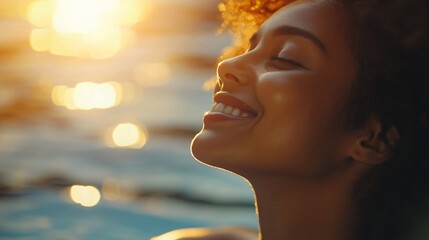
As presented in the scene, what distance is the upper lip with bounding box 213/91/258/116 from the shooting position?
1.28m

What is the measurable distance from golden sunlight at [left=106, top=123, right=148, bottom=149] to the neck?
163cm

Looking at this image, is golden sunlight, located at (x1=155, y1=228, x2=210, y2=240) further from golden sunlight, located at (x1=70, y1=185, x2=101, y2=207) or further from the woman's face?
golden sunlight, located at (x1=70, y1=185, x2=101, y2=207)

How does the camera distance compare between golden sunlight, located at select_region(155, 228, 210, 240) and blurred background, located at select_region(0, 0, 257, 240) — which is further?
blurred background, located at select_region(0, 0, 257, 240)

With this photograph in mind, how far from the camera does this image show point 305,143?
4.15 feet

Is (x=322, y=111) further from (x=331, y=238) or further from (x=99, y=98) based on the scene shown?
(x=99, y=98)

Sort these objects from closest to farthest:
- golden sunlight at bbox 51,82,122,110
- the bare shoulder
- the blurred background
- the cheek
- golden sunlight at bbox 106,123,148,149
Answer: the cheek → the bare shoulder → the blurred background → golden sunlight at bbox 106,123,148,149 → golden sunlight at bbox 51,82,122,110

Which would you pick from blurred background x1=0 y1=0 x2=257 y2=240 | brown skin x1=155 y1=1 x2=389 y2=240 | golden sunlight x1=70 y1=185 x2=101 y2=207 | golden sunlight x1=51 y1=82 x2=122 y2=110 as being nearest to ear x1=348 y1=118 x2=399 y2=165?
brown skin x1=155 y1=1 x2=389 y2=240

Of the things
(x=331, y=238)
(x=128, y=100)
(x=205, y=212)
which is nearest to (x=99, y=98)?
(x=128, y=100)

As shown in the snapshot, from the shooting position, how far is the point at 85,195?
8.93 feet

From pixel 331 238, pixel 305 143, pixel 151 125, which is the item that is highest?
pixel 151 125

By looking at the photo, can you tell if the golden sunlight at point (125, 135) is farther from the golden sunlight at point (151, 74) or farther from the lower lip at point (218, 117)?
the lower lip at point (218, 117)

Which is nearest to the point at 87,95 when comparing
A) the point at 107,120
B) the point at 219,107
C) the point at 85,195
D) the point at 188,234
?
the point at 107,120

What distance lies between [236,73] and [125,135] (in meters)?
1.70

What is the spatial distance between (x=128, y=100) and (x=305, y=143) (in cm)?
186
